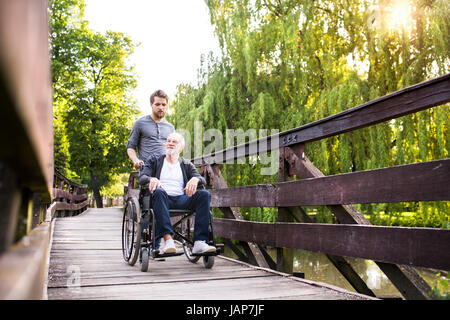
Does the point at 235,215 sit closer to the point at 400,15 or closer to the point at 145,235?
the point at 145,235

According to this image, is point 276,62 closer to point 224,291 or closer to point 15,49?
point 224,291

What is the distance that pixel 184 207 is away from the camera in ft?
10.3

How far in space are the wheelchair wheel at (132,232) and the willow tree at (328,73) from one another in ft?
9.00

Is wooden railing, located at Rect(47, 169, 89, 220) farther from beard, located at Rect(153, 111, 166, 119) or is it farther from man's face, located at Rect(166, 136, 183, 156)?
man's face, located at Rect(166, 136, 183, 156)

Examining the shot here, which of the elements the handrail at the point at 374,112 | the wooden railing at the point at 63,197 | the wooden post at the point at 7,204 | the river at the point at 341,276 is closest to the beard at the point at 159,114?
the handrail at the point at 374,112

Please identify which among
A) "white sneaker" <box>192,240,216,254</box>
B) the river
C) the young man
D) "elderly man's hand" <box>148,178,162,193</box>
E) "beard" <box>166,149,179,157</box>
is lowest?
the river

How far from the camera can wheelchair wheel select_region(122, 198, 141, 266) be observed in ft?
9.49

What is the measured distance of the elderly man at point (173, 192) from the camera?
A: 9.50 feet

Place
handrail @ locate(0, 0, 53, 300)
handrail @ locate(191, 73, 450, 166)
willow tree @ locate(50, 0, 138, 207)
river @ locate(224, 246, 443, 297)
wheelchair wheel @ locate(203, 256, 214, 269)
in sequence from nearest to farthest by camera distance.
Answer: handrail @ locate(0, 0, 53, 300)
handrail @ locate(191, 73, 450, 166)
wheelchair wheel @ locate(203, 256, 214, 269)
river @ locate(224, 246, 443, 297)
willow tree @ locate(50, 0, 138, 207)

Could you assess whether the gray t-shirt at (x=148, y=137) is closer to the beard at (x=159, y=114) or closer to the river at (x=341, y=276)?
the beard at (x=159, y=114)

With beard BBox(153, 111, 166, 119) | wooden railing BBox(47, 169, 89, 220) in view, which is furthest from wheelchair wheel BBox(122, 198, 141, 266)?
wooden railing BBox(47, 169, 89, 220)

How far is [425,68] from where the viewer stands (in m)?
4.77

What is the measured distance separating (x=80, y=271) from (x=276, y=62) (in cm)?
544

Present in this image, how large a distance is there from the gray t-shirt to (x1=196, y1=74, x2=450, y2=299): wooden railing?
2.29 feet
